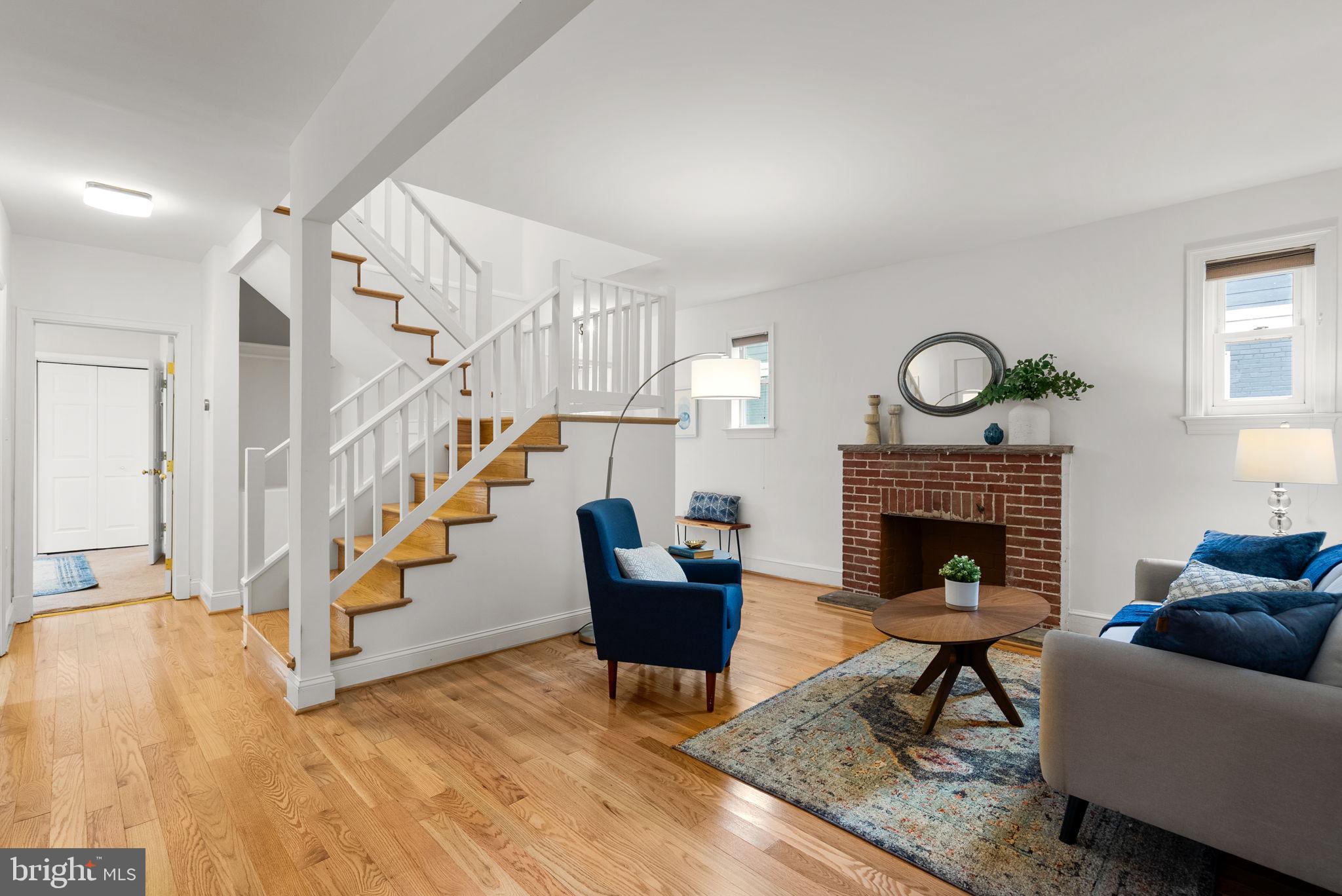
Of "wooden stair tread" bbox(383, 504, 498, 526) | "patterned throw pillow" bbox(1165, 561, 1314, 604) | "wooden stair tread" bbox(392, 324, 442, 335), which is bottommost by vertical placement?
"patterned throw pillow" bbox(1165, 561, 1314, 604)

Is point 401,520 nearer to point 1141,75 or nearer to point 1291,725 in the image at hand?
point 1291,725

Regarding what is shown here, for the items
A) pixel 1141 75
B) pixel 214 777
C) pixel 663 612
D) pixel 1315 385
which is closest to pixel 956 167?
pixel 1141 75

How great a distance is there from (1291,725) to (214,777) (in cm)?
329

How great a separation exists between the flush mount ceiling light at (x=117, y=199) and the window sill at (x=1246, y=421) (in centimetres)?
607

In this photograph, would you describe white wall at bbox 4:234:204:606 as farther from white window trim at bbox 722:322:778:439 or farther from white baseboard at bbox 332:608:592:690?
white window trim at bbox 722:322:778:439

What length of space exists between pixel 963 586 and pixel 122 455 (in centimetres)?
868

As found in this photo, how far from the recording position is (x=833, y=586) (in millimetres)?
5535

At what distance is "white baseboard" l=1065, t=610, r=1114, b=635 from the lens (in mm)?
4184

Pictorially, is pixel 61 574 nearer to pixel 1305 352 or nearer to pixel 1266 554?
pixel 1266 554

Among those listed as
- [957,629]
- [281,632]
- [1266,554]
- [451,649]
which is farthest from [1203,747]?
[281,632]

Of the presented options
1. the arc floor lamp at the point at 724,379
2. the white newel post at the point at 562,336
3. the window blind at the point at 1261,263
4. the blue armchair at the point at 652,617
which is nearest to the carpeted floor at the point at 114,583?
the white newel post at the point at 562,336

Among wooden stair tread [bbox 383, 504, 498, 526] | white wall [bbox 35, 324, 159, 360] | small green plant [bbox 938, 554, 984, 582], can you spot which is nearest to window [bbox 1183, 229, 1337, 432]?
small green plant [bbox 938, 554, 984, 582]

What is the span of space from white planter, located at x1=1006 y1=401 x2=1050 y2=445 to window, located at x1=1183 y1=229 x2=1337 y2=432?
75 cm

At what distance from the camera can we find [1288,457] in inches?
121
